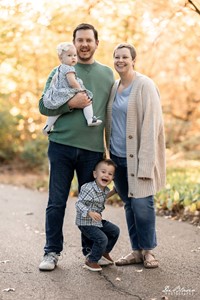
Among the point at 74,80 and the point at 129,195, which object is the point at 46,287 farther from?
the point at 74,80

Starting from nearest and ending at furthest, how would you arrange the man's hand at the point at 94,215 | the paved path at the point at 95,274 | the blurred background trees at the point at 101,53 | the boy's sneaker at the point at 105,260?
the paved path at the point at 95,274
the man's hand at the point at 94,215
the boy's sneaker at the point at 105,260
the blurred background trees at the point at 101,53

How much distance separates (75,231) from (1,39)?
439cm

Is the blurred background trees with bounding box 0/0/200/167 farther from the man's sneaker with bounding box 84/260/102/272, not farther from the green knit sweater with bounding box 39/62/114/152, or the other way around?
the man's sneaker with bounding box 84/260/102/272

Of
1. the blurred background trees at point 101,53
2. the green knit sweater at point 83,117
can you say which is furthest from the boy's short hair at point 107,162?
the blurred background trees at point 101,53

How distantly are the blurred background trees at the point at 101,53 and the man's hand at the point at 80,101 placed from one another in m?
3.06

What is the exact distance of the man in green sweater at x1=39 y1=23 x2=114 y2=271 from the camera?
4.71 metres

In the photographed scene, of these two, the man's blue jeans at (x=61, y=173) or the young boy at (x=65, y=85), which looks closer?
the young boy at (x=65, y=85)

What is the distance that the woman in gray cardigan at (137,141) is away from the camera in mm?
4730

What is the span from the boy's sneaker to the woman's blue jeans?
238 mm

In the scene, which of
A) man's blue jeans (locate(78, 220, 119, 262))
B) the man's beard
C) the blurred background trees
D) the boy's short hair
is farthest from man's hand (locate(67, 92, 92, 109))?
the blurred background trees

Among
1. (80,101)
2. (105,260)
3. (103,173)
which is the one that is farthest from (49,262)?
(80,101)

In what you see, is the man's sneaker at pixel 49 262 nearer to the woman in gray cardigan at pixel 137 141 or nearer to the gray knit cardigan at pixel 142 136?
the woman in gray cardigan at pixel 137 141

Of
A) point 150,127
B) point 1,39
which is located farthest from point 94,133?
point 1,39

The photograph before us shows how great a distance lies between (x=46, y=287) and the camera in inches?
170
